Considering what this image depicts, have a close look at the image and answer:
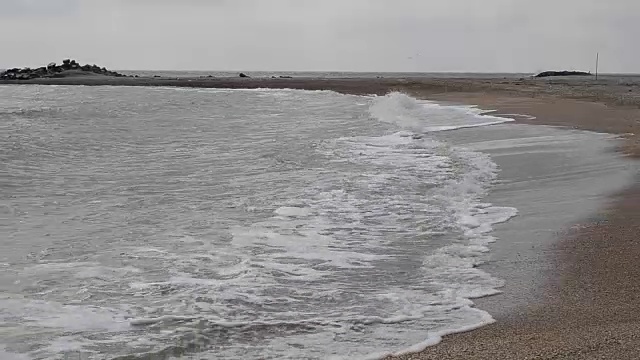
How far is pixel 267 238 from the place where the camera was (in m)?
6.22

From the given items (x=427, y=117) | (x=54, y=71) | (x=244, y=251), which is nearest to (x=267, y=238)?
(x=244, y=251)

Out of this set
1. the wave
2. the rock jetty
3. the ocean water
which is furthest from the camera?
the rock jetty

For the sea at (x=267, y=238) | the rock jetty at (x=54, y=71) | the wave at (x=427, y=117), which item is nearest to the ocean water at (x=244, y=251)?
the sea at (x=267, y=238)

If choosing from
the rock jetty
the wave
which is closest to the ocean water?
the wave

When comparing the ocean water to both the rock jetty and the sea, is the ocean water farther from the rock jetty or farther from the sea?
the rock jetty

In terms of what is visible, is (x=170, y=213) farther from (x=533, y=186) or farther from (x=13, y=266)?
(x=533, y=186)

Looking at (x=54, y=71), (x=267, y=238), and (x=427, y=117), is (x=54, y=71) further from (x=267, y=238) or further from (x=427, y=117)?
(x=267, y=238)

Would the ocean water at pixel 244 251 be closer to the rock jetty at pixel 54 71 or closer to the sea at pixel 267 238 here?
the sea at pixel 267 238

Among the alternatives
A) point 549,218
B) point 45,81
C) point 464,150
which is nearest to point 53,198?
point 549,218

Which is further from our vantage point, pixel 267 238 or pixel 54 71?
pixel 54 71

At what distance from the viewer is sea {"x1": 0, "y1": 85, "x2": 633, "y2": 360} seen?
4.02 m

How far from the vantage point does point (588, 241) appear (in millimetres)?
5973

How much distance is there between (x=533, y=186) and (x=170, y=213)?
171 inches

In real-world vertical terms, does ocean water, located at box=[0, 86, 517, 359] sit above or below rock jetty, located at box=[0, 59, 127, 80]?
below
